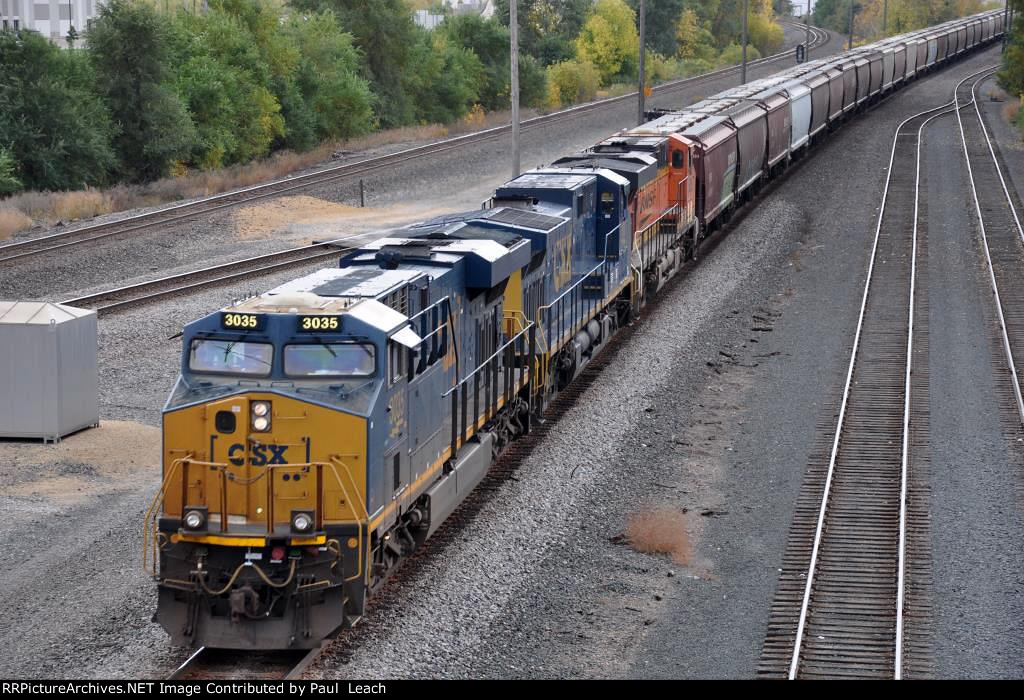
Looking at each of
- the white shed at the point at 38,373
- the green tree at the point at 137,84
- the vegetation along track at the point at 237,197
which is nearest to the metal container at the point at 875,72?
the vegetation along track at the point at 237,197

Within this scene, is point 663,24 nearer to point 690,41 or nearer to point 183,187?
point 690,41

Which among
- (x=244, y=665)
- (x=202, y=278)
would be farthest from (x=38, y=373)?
(x=202, y=278)

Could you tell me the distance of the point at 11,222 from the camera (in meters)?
33.9

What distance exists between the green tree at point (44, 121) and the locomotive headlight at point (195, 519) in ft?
108

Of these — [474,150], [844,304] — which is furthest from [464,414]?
[474,150]

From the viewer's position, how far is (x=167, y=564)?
1186 centimetres

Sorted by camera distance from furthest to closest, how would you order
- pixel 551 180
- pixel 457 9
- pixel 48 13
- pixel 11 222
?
pixel 457 9
pixel 48 13
pixel 11 222
pixel 551 180

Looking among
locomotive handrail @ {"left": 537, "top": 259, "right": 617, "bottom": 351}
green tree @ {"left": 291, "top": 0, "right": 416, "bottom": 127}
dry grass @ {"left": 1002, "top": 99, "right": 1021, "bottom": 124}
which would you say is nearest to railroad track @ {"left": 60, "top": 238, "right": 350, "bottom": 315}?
locomotive handrail @ {"left": 537, "top": 259, "right": 617, "bottom": 351}

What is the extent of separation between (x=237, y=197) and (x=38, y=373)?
2080 centimetres

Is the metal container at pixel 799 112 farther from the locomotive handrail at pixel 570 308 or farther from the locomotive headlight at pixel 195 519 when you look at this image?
the locomotive headlight at pixel 195 519

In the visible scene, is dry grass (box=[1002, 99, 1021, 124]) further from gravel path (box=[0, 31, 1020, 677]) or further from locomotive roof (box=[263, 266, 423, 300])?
locomotive roof (box=[263, 266, 423, 300])

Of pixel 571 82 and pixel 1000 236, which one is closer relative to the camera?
pixel 1000 236

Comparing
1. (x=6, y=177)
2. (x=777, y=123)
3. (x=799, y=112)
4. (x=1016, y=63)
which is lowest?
(x=6, y=177)

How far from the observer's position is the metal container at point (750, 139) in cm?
3631
